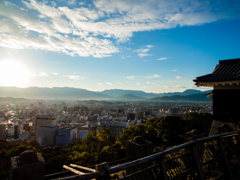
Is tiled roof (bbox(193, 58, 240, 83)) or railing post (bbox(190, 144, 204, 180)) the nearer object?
railing post (bbox(190, 144, 204, 180))

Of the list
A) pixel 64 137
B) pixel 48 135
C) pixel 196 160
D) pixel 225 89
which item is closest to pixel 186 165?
pixel 196 160

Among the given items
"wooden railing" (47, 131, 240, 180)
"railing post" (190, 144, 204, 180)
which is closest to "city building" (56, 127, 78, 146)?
"wooden railing" (47, 131, 240, 180)

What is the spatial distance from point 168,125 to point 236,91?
7969mm

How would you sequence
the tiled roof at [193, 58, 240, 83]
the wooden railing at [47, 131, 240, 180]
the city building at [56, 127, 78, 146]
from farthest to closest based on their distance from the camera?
1. the city building at [56, 127, 78, 146]
2. the tiled roof at [193, 58, 240, 83]
3. the wooden railing at [47, 131, 240, 180]

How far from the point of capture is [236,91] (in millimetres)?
4266

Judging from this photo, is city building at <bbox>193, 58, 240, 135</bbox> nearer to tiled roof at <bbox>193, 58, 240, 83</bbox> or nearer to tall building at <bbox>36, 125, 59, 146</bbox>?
tiled roof at <bbox>193, 58, 240, 83</bbox>

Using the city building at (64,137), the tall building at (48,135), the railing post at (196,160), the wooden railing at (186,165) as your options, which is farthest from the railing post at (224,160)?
the tall building at (48,135)

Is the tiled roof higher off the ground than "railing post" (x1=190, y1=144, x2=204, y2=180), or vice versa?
the tiled roof

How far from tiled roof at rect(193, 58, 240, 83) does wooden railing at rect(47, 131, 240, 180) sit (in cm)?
211

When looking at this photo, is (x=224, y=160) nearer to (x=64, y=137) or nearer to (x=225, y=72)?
(x=225, y=72)

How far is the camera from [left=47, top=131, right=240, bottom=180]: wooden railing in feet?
5.22

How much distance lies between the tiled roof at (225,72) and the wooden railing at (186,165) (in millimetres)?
2108

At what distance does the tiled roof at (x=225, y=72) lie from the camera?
13.8 ft

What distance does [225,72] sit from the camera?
4.52 m
